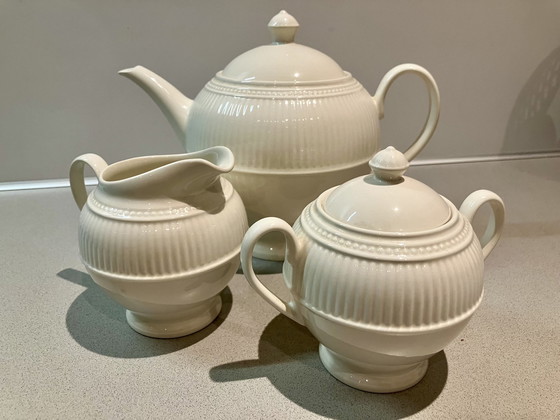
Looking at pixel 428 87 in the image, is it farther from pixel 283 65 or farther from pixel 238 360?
pixel 238 360

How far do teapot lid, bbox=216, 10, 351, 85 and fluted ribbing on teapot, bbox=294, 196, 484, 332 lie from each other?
351 millimetres

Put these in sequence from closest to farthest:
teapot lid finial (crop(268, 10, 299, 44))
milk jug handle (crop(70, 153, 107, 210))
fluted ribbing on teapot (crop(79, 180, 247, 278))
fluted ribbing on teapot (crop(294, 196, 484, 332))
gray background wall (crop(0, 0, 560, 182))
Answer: fluted ribbing on teapot (crop(294, 196, 484, 332)), fluted ribbing on teapot (crop(79, 180, 247, 278)), milk jug handle (crop(70, 153, 107, 210)), teapot lid finial (crop(268, 10, 299, 44)), gray background wall (crop(0, 0, 560, 182))

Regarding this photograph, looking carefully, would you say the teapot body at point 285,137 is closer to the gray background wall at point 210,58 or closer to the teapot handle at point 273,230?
the teapot handle at point 273,230

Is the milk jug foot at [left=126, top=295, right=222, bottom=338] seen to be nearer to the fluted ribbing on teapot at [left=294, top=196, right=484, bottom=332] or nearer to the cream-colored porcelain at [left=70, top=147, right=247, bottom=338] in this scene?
the cream-colored porcelain at [left=70, top=147, right=247, bottom=338]

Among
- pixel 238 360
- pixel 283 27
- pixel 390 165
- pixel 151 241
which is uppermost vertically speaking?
pixel 283 27

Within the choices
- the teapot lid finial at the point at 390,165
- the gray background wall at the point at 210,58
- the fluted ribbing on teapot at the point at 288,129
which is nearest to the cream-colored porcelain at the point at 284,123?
the fluted ribbing on teapot at the point at 288,129

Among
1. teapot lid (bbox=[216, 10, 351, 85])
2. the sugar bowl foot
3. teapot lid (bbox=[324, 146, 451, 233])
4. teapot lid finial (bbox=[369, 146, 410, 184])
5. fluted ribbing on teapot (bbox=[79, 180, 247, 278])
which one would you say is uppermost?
teapot lid (bbox=[216, 10, 351, 85])

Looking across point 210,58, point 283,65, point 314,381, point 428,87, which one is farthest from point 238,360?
point 210,58

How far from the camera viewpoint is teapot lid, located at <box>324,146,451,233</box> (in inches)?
22.8

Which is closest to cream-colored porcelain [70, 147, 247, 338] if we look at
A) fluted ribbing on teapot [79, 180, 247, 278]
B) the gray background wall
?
fluted ribbing on teapot [79, 180, 247, 278]

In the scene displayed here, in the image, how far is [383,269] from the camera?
1.83ft

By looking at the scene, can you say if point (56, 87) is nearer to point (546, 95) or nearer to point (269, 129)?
point (269, 129)

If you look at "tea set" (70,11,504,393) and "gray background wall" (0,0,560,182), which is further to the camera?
"gray background wall" (0,0,560,182)

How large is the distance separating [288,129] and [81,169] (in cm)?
33
